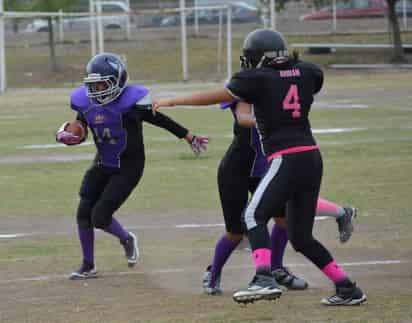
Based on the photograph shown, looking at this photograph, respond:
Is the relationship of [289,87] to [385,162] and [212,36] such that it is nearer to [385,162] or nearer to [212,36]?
[385,162]

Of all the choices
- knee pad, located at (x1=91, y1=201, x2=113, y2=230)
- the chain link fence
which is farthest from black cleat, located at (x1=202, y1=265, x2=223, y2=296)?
the chain link fence

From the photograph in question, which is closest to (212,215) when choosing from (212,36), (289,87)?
(289,87)

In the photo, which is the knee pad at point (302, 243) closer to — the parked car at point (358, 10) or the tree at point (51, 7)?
the tree at point (51, 7)

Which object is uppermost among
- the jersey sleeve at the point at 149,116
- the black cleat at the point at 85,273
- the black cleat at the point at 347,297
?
the jersey sleeve at the point at 149,116

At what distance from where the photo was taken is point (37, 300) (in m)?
8.21

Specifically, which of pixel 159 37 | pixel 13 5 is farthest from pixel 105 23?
pixel 13 5

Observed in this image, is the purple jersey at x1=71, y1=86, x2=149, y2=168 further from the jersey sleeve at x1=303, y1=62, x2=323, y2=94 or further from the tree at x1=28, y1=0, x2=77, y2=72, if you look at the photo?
the tree at x1=28, y1=0, x2=77, y2=72

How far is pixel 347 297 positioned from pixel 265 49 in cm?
173

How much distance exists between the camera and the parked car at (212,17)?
54.2m

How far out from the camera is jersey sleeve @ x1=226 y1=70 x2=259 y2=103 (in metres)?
7.21

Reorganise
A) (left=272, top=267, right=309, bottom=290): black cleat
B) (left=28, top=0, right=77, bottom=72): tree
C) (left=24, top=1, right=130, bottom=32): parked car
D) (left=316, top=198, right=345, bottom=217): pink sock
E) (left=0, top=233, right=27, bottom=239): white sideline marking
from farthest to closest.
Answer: (left=24, top=1, right=130, bottom=32): parked car < (left=28, top=0, right=77, bottom=72): tree < (left=0, top=233, right=27, bottom=239): white sideline marking < (left=272, top=267, right=309, bottom=290): black cleat < (left=316, top=198, right=345, bottom=217): pink sock

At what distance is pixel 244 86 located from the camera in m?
7.21

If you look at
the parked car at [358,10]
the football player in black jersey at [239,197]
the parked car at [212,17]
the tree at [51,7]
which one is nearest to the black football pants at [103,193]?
the football player in black jersey at [239,197]

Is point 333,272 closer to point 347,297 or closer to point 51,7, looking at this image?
→ point 347,297
